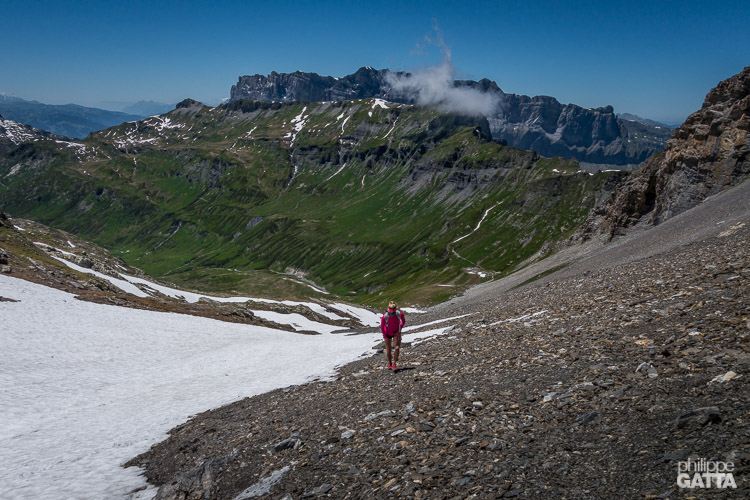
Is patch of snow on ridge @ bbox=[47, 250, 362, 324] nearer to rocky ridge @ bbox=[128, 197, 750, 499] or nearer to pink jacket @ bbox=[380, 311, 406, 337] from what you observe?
pink jacket @ bbox=[380, 311, 406, 337]

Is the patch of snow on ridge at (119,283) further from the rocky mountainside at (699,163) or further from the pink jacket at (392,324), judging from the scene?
the rocky mountainside at (699,163)

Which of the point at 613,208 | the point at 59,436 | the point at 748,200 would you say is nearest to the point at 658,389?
the point at 59,436

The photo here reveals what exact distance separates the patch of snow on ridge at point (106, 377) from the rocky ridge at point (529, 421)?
7.07ft

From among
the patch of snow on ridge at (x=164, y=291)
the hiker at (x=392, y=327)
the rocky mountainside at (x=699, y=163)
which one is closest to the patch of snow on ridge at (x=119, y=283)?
the patch of snow on ridge at (x=164, y=291)

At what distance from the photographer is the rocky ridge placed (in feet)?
27.9

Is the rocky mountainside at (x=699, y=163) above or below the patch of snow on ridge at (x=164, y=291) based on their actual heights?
above

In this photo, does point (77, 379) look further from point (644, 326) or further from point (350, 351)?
point (644, 326)

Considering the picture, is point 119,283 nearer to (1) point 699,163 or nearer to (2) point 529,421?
(2) point 529,421

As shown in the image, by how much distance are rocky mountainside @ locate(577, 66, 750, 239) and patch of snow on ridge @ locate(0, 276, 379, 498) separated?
80.1 m

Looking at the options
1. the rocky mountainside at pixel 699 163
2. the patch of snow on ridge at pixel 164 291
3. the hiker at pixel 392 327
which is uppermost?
the rocky mountainside at pixel 699 163

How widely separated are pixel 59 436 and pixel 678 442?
75.2 feet

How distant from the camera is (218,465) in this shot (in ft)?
44.1

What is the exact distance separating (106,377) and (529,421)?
91.8 feet

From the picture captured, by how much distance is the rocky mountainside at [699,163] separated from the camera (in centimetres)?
8138
